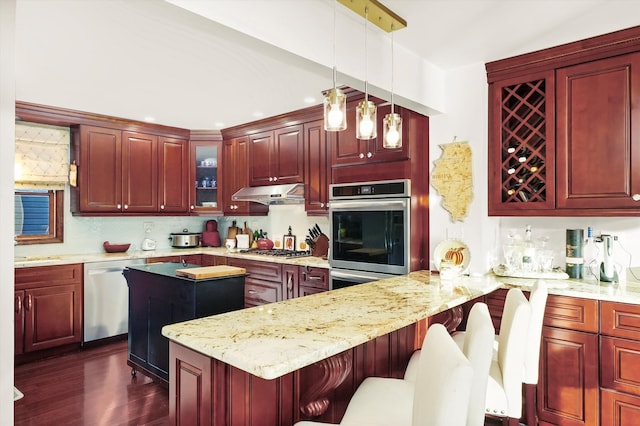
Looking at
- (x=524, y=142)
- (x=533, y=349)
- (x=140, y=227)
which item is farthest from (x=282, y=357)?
(x=140, y=227)

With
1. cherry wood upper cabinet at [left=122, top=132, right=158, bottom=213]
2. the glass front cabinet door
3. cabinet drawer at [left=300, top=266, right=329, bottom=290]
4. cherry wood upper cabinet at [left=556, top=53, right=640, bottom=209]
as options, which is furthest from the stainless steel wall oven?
cherry wood upper cabinet at [left=122, top=132, right=158, bottom=213]

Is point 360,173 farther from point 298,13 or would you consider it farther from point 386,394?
point 386,394

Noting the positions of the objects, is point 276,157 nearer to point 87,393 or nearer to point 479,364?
point 87,393

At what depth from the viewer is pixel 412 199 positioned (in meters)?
2.97

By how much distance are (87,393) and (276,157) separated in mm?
2770

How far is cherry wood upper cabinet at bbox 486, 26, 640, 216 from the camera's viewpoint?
231cm

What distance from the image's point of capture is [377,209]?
309 centimetres

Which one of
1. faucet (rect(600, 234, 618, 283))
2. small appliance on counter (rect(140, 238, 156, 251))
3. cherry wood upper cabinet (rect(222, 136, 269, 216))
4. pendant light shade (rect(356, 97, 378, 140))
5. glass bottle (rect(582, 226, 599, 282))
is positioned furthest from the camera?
small appliance on counter (rect(140, 238, 156, 251))

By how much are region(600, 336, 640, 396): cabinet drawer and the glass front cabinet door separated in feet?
13.6

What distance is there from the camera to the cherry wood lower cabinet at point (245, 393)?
119cm

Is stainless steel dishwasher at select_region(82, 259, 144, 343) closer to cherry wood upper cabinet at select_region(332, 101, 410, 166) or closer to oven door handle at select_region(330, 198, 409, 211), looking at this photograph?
oven door handle at select_region(330, 198, 409, 211)

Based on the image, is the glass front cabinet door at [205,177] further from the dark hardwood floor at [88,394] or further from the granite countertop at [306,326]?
the granite countertop at [306,326]

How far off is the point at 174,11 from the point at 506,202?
2420 mm

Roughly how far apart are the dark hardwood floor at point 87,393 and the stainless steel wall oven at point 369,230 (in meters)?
1.71
